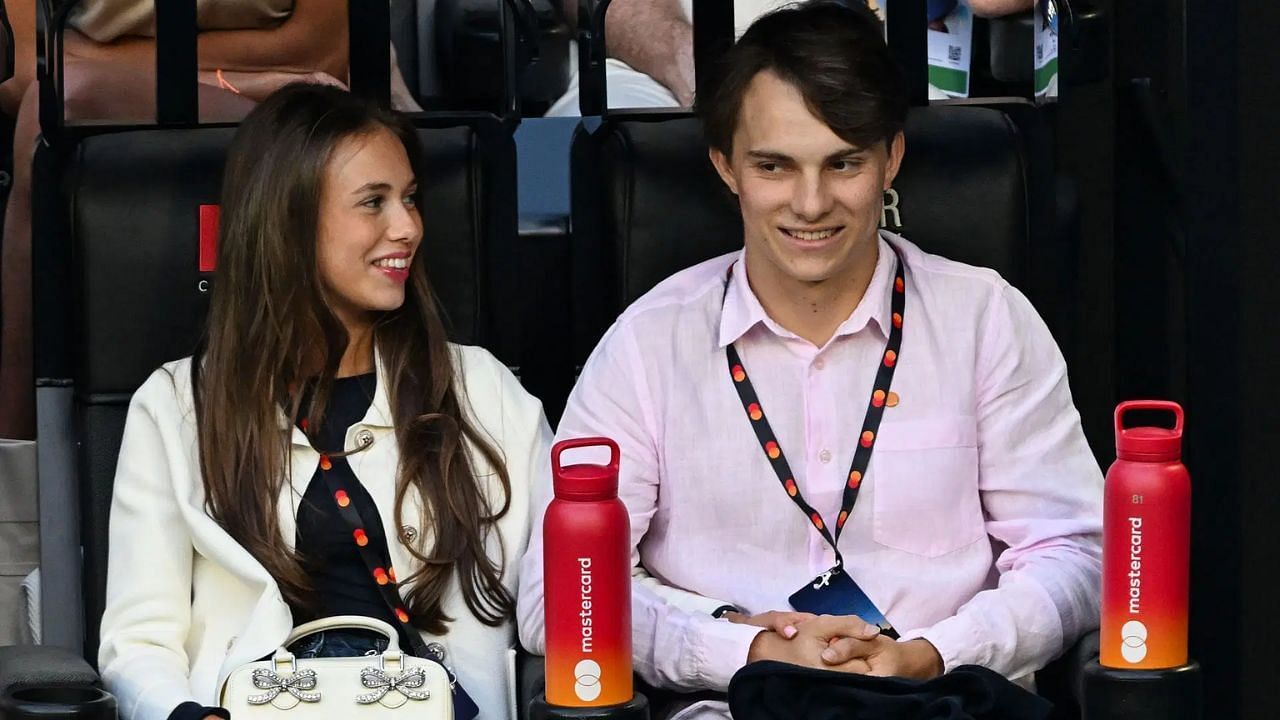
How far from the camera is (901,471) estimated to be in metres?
2.65

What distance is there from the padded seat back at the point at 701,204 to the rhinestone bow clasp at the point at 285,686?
715 mm

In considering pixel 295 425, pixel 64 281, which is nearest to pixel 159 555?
pixel 295 425

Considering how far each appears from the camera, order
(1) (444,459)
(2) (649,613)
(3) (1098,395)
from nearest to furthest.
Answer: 1. (2) (649,613)
2. (1) (444,459)
3. (3) (1098,395)

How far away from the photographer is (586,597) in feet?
7.14

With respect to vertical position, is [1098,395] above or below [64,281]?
below

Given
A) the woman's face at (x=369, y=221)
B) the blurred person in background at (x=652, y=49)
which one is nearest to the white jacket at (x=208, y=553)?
the woman's face at (x=369, y=221)

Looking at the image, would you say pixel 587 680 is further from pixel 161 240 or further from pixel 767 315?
pixel 161 240

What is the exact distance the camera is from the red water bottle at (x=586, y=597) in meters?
2.18

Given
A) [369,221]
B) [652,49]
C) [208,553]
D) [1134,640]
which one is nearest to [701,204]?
[369,221]

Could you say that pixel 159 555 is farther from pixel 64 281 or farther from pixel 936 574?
pixel 936 574

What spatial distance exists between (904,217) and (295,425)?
2.93ft

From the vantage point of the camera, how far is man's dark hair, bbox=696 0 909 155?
2588mm

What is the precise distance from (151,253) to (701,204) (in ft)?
2.54

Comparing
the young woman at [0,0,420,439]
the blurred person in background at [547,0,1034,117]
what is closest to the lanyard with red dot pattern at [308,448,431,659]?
the young woman at [0,0,420,439]
